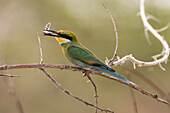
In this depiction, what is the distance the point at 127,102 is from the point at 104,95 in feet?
2.22

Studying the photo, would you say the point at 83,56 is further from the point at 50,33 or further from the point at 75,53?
the point at 50,33

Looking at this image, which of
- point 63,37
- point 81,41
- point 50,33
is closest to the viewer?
point 50,33

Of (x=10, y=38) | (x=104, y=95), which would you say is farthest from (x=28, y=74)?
(x=104, y=95)

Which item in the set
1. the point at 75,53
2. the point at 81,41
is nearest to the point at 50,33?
the point at 75,53

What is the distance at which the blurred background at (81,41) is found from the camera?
7449 mm

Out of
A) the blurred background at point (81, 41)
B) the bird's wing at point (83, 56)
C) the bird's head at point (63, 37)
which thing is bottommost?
the bird's wing at point (83, 56)

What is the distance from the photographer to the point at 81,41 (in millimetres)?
8055

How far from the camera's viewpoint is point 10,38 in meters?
8.46

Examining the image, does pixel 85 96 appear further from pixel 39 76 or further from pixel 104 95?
pixel 39 76

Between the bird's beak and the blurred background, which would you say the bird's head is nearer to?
the bird's beak

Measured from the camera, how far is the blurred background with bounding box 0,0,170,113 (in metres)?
7.45

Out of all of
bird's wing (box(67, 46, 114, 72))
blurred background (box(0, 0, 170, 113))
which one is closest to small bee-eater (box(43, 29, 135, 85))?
bird's wing (box(67, 46, 114, 72))

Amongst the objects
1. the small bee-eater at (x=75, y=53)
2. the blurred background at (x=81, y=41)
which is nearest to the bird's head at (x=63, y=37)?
the small bee-eater at (x=75, y=53)

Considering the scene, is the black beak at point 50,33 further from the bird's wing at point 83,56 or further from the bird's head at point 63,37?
the bird's wing at point 83,56
